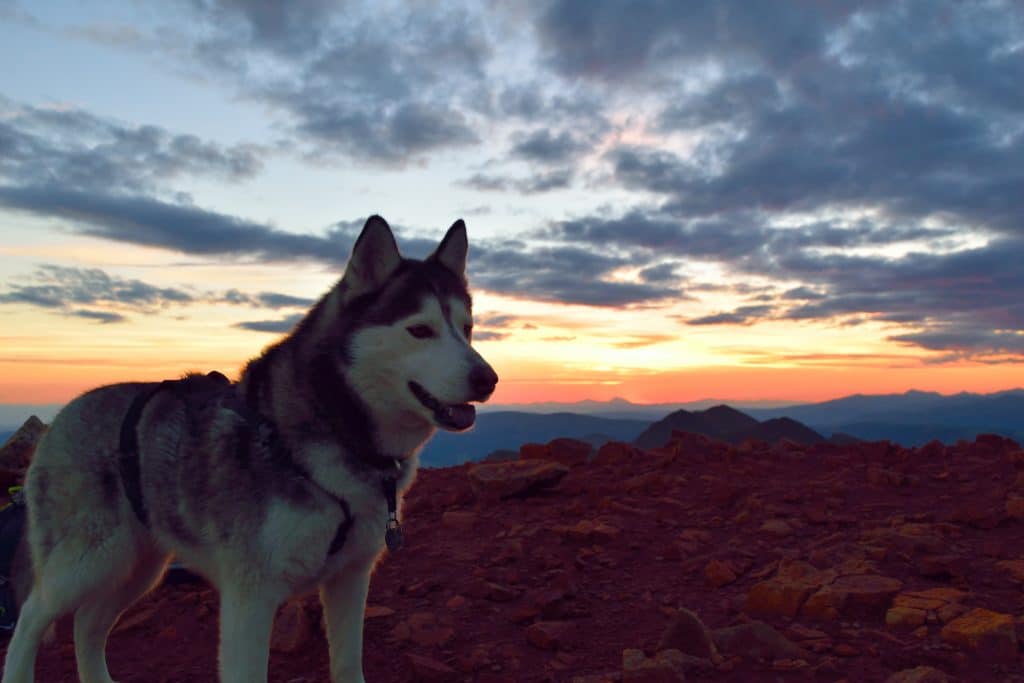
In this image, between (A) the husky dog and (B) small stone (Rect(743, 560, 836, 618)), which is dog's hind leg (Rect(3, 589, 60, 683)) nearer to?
(A) the husky dog

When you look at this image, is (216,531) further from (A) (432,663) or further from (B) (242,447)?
(A) (432,663)

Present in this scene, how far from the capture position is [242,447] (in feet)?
15.6

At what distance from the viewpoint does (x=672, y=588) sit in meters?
7.03

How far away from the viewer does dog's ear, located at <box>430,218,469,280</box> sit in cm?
554

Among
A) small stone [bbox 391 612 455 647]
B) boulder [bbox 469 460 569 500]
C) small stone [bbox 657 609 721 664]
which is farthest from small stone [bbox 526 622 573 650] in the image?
boulder [bbox 469 460 569 500]

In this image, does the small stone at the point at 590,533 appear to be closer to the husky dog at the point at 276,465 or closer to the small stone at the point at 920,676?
the husky dog at the point at 276,465

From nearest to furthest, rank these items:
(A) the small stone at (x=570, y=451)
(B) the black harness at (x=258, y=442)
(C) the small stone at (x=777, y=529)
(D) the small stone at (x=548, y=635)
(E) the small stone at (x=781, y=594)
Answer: (B) the black harness at (x=258, y=442) → (D) the small stone at (x=548, y=635) → (E) the small stone at (x=781, y=594) → (C) the small stone at (x=777, y=529) → (A) the small stone at (x=570, y=451)

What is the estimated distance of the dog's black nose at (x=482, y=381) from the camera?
15.4ft

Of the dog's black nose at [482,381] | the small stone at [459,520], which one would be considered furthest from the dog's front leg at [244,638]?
the small stone at [459,520]

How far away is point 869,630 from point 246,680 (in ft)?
14.2

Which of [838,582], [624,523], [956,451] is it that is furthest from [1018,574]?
[956,451]

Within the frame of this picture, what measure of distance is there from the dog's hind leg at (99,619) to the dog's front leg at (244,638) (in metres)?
1.41

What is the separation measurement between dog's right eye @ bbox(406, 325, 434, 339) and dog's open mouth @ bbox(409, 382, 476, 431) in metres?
0.31

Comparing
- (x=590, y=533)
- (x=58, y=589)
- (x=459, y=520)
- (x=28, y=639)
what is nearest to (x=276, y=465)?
(x=58, y=589)
